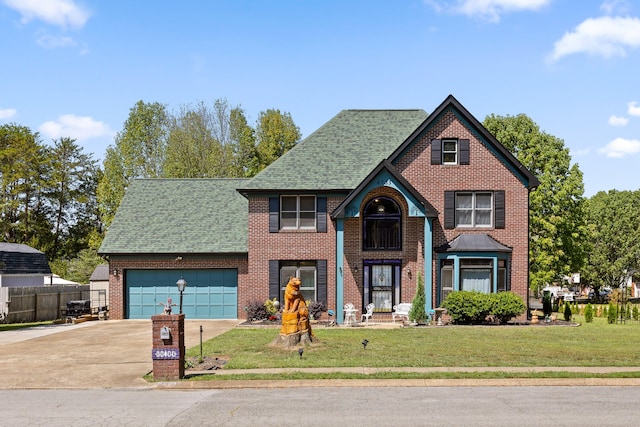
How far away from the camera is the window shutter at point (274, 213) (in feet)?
96.7

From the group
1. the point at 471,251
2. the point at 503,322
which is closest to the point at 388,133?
the point at 471,251

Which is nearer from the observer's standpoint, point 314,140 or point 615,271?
point 314,140

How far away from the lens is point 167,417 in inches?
446

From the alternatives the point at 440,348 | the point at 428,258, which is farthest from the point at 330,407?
the point at 428,258

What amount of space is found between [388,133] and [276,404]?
2185 cm

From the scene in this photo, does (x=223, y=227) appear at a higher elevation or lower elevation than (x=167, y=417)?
higher

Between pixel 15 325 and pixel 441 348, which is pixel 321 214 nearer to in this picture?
pixel 441 348

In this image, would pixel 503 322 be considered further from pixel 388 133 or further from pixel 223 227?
pixel 223 227

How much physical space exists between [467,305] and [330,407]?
15410mm

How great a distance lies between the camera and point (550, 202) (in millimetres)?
46156

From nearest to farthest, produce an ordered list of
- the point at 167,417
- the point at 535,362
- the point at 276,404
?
1. the point at 167,417
2. the point at 276,404
3. the point at 535,362

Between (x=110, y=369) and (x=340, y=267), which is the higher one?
(x=340, y=267)

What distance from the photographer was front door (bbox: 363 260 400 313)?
29422 millimetres

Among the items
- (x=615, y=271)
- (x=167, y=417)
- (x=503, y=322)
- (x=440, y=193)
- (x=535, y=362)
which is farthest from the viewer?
(x=615, y=271)
